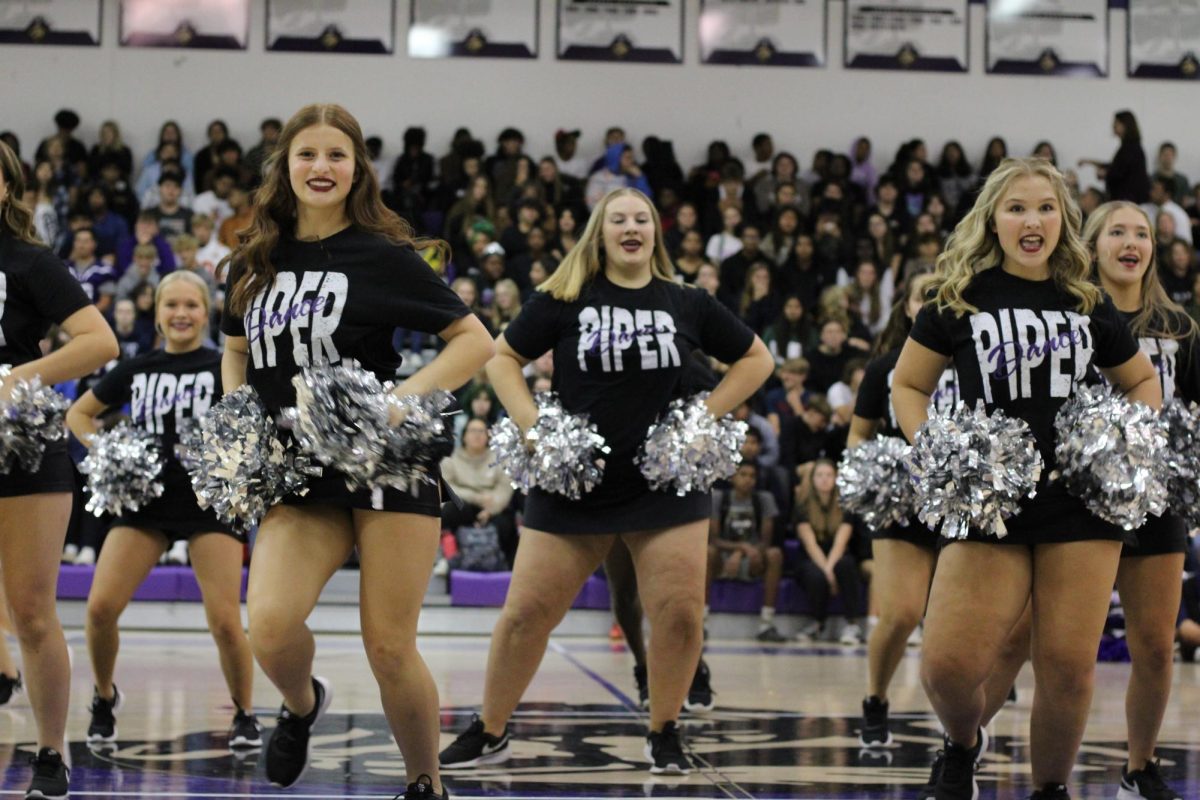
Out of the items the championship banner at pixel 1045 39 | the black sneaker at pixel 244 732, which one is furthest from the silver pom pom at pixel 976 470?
the championship banner at pixel 1045 39

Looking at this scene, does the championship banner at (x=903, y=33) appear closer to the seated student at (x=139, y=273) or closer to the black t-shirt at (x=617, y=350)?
the seated student at (x=139, y=273)

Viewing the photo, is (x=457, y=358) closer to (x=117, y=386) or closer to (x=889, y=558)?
(x=889, y=558)

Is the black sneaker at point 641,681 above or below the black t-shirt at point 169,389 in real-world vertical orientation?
below

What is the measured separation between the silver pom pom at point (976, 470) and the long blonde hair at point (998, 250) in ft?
0.95

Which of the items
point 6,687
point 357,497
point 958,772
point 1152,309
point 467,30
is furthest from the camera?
point 467,30

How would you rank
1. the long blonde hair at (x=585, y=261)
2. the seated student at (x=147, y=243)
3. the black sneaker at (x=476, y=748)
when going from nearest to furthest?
the black sneaker at (x=476, y=748) → the long blonde hair at (x=585, y=261) → the seated student at (x=147, y=243)

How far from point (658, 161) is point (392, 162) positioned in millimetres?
2602

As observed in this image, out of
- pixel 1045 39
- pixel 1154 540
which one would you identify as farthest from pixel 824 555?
pixel 1045 39

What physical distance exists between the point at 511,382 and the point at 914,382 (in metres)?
1.56

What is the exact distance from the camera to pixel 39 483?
13.2 feet

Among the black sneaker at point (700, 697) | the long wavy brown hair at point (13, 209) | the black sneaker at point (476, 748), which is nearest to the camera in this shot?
the long wavy brown hair at point (13, 209)

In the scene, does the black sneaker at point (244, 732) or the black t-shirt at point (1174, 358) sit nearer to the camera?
the black t-shirt at point (1174, 358)

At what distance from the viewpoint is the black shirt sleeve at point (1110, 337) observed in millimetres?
3840

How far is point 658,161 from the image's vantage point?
50.0 ft
